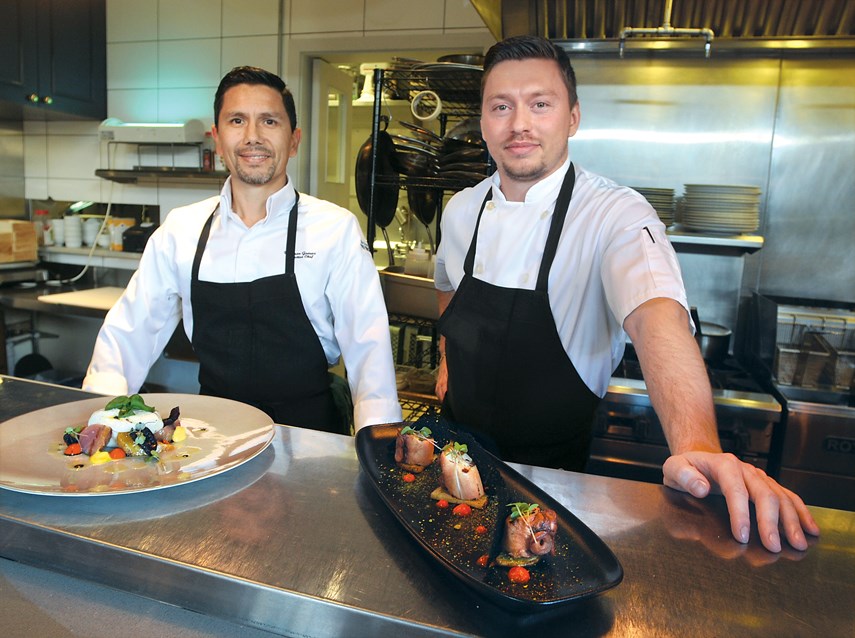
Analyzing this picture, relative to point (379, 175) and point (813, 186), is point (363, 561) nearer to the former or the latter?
point (379, 175)

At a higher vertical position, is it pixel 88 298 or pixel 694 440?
pixel 694 440

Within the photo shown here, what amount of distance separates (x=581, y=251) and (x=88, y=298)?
3189mm

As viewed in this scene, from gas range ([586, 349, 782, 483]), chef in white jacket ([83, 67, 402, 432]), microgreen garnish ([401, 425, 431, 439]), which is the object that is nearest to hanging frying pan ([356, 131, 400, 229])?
chef in white jacket ([83, 67, 402, 432])

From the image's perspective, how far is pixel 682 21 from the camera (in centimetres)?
255

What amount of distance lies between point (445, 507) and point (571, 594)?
24cm

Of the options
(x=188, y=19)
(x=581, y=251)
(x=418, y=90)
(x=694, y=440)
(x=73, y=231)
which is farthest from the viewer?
(x=73, y=231)

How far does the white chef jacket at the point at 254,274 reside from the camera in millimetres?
1822

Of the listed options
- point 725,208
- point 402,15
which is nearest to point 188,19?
point 402,15

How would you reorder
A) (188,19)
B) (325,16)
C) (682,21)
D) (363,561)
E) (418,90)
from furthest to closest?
(188,19) < (325,16) < (418,90) < (682,21) < (363,561)

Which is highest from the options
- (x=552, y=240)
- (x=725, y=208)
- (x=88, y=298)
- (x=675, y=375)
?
(x=725, y=208)

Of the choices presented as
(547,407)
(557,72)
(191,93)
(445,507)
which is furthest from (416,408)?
(191,93)

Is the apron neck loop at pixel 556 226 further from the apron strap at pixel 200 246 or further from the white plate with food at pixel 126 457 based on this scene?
the apron strap at pixel 200 246

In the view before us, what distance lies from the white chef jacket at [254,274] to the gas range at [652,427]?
3.28ft

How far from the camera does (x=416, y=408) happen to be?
2.70 m
